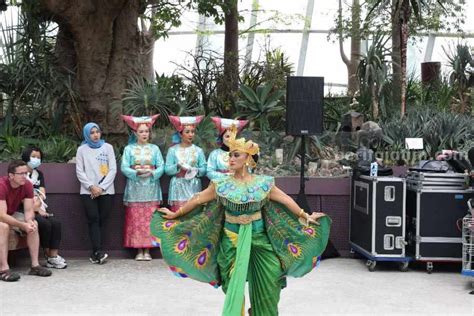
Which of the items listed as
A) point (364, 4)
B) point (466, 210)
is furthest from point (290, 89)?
point (364, 4)

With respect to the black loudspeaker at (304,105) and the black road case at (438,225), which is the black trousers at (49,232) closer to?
the black loudspeaker at (304,105)

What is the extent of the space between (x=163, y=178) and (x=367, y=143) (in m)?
2.76

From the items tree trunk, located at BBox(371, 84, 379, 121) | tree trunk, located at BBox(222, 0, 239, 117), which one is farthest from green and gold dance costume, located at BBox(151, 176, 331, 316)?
tree trunk, located at BBox(371, 84, 379, 121)

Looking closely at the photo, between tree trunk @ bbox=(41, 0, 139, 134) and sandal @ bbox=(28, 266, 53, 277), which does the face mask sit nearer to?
sandal @ bbox=(28, 266, 53, 277)

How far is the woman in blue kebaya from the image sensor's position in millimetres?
9172

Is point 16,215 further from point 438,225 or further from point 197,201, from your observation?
point 438,225

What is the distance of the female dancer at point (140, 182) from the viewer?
920 cm

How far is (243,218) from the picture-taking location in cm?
581

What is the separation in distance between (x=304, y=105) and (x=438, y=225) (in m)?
1.99

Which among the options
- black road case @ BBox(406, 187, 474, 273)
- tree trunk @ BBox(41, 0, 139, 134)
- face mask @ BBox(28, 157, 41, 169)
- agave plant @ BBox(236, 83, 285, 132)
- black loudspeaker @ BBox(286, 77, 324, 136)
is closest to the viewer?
black road case @ BBox(406, 187, 474, 273)

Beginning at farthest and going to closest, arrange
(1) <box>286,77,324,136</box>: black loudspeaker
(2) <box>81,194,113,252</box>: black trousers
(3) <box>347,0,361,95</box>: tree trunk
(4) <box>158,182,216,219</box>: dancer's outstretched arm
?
1. (3) <box>347,0,361,95</box>: tree trunk
2. (1) <box>286,77,324,136</box>: black loudspeaker
3. (2) <box>81,194,113,252</box>: black trousers
4. (4) <box>158,182,216,219</box>: dancer's outstretched arm

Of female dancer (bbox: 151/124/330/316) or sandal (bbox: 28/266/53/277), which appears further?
sandal (bbox: 28/266/53/277)

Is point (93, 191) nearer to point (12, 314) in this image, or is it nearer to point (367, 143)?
point (12, 314)

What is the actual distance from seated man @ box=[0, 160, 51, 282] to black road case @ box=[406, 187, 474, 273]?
12.2 ft
